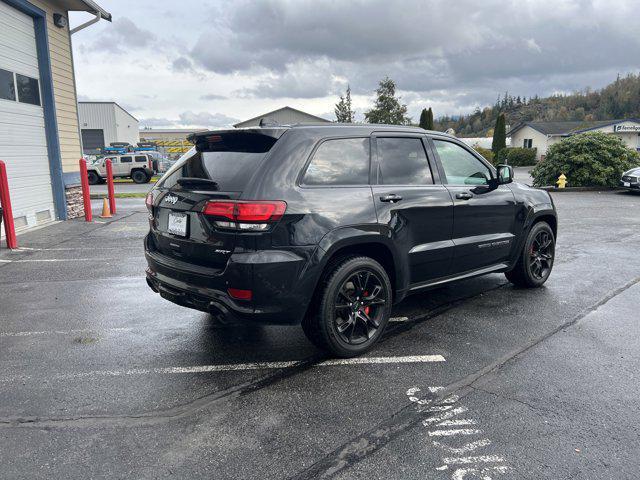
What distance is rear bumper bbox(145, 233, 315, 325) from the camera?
11.0ft

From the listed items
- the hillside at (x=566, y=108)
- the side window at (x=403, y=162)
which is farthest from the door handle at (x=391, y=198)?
the hillside at (x=566, y=108)

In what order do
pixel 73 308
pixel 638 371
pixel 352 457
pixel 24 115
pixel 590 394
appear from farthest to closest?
pixel 24 115 < pixel 73 308 < pixel 638 371 < pixel 590 394 < pixel 352 457

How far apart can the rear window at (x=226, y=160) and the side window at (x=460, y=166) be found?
6.31ft

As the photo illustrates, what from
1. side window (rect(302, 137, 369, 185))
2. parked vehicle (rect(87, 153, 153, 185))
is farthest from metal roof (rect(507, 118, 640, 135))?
side window (rect(302, 137, 369, 185))

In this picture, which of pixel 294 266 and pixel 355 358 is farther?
pixel 355 358

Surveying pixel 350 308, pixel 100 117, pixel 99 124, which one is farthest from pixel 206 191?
pixel 99 124

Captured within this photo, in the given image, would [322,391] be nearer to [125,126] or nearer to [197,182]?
[197,182]

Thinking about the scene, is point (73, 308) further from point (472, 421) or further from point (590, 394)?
point (590, 394)

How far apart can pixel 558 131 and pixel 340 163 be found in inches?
2390

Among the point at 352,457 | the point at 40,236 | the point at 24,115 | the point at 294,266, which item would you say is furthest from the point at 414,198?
the point at 24,115

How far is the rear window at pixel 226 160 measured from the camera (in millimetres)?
3537

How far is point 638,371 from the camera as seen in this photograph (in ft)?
12.2

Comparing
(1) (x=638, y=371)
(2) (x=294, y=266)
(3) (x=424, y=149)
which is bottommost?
(1) (x=638, y=371)

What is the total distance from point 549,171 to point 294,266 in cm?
1905
